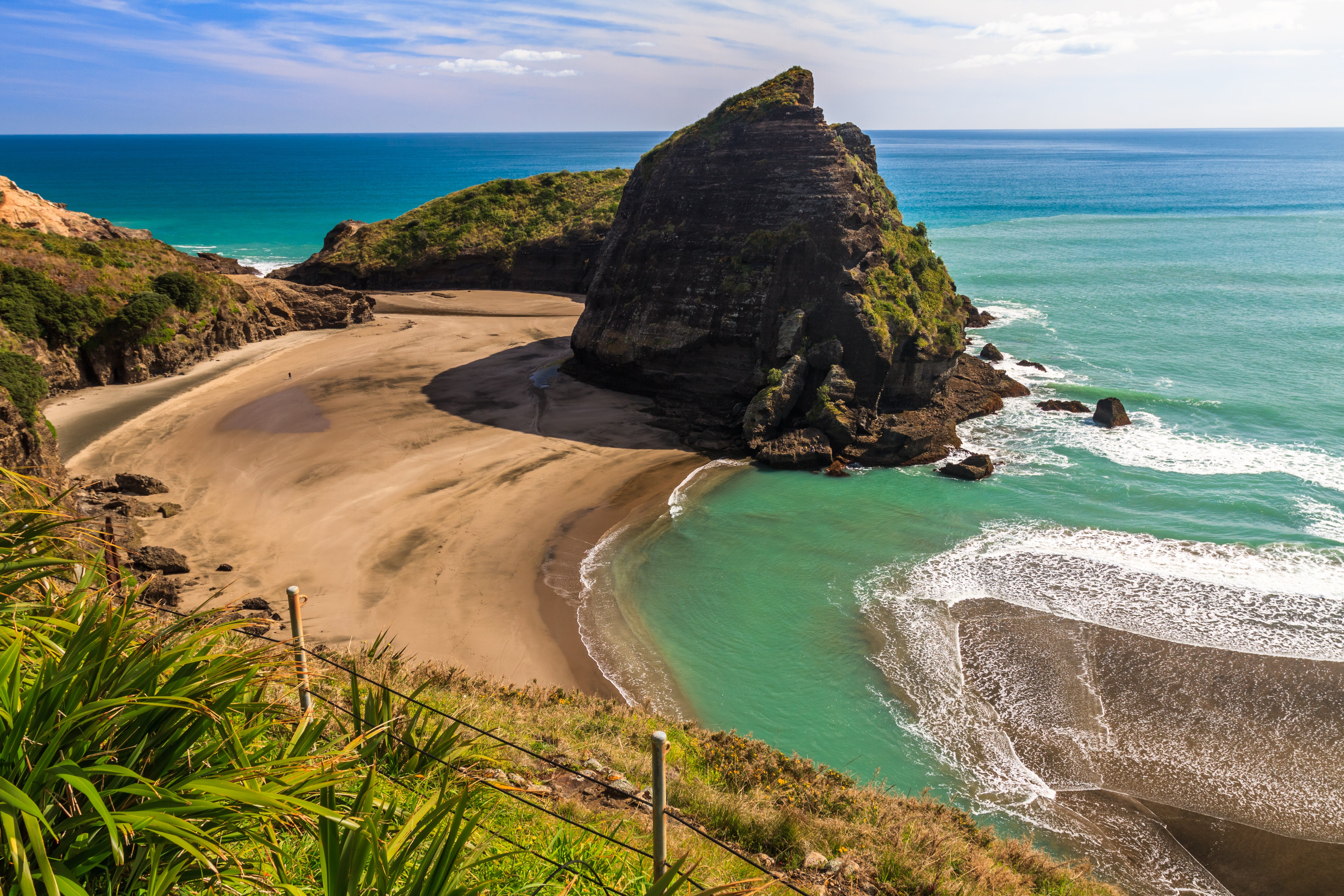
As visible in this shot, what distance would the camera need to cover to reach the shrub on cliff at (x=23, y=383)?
19016 mm

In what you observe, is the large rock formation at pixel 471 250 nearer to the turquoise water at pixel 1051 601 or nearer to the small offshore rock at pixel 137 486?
the turquoise water at pixel 1051 601

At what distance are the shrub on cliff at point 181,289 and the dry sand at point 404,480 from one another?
3730mm

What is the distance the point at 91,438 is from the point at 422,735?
2657cm

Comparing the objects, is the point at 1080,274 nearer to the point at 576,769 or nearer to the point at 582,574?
the point at 582,574

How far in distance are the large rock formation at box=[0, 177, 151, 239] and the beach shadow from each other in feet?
85.9

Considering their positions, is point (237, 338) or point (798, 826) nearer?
point (798, 826)

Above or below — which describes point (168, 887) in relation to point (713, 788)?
above

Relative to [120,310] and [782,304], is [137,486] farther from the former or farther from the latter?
[782,304]

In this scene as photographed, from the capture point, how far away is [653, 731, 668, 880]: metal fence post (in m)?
5.11

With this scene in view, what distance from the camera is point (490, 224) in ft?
191

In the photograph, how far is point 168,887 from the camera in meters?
4.11

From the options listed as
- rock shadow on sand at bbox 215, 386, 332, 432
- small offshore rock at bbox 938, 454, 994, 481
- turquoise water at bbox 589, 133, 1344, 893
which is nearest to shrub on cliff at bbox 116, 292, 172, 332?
rock shadow on sand at bbox 215, 386, 332, 432

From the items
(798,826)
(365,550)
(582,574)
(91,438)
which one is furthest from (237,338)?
(798,826)

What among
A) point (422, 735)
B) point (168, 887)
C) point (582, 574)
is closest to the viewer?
point (168, 887)
